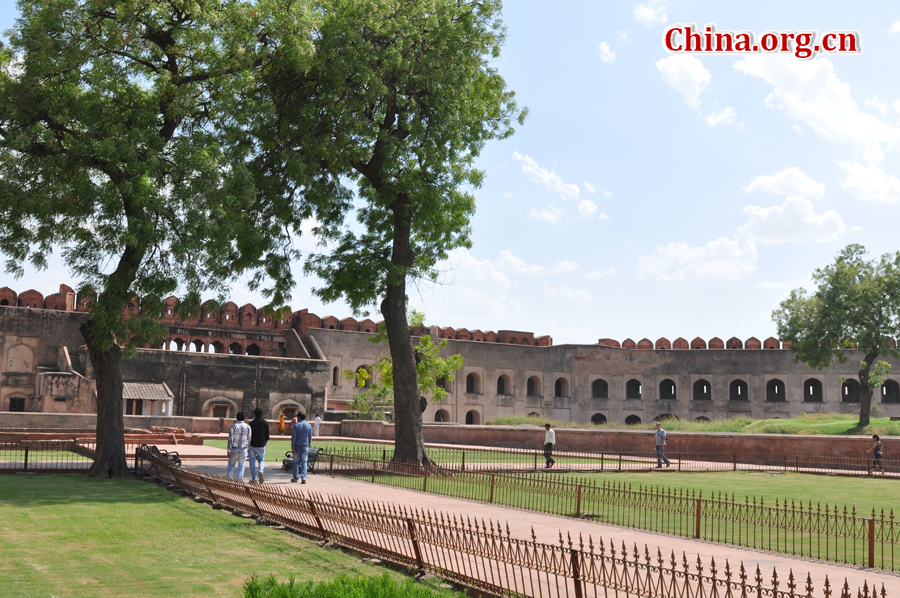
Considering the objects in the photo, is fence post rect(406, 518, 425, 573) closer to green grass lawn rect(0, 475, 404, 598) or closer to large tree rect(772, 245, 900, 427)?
green grass lawn rect(0, 475, 404, 598)

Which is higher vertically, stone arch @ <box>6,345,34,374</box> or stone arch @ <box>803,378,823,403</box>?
stone arch @ <box>6,345,34,374</box>

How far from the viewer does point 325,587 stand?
168 inches

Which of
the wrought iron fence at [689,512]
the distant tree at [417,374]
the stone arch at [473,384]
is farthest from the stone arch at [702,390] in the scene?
the wrought iron fence at [689,512]

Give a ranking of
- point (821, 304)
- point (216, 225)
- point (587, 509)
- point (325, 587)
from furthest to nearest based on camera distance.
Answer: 1. point (821, 304)
2. point (216, 225)
3. point (587, 509)
4. point (325, 587)

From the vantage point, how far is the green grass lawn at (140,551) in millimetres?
5430

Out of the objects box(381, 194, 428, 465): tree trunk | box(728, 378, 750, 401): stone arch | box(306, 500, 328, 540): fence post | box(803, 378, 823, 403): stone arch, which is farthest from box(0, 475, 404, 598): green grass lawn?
box(803, 378, 823, 403): stone arch

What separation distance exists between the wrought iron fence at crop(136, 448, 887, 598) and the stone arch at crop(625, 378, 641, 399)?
39.4 metres

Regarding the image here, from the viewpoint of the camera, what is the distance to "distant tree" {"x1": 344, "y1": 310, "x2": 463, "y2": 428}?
1009 inches

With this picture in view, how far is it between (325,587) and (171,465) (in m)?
7.63

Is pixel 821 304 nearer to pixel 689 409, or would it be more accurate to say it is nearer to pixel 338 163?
pixel 689 409

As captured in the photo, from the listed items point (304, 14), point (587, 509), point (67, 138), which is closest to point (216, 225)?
point (67, 138)

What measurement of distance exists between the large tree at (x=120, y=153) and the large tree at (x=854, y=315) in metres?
26.7

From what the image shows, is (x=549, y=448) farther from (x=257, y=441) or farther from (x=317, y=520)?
(x=317, y=520)

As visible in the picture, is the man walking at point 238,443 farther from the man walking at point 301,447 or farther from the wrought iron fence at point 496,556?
the wrought iron fence at point 496,556
